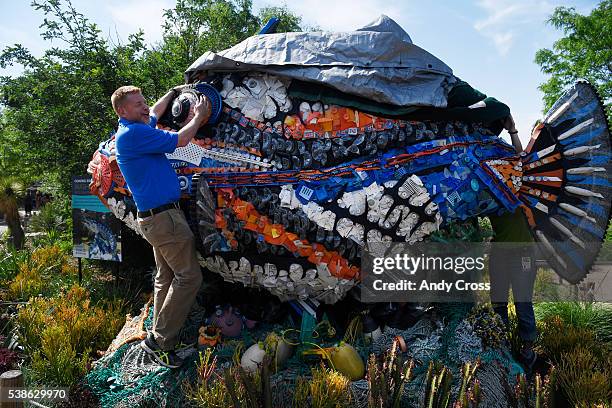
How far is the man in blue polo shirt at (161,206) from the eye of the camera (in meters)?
2.89

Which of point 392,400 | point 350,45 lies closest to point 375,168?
point 350,45

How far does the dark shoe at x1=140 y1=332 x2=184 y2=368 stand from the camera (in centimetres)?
329

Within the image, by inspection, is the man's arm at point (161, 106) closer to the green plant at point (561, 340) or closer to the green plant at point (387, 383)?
the green plant at point (387, 383)

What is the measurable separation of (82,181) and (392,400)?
441 centimetres

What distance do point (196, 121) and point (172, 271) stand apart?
101 cm

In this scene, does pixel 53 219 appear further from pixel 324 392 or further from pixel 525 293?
pixel 525 293

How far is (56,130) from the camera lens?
6527 mm

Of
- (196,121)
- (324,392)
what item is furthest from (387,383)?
(196,121)

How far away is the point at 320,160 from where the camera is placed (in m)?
3.32

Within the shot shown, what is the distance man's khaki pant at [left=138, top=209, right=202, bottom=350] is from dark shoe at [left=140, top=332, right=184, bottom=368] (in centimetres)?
5

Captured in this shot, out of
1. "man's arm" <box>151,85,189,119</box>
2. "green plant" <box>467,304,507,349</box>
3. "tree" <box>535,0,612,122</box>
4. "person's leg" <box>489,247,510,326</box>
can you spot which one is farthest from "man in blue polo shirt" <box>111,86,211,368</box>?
"tree" <box>535,0,612,122</box>

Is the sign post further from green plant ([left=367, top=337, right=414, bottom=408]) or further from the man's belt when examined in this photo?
green plant ([left=367, top=337, right=414, bottom=408])

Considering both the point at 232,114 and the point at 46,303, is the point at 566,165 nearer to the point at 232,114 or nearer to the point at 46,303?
the point at 232,114

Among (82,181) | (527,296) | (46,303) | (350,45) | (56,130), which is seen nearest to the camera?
(350,45)
